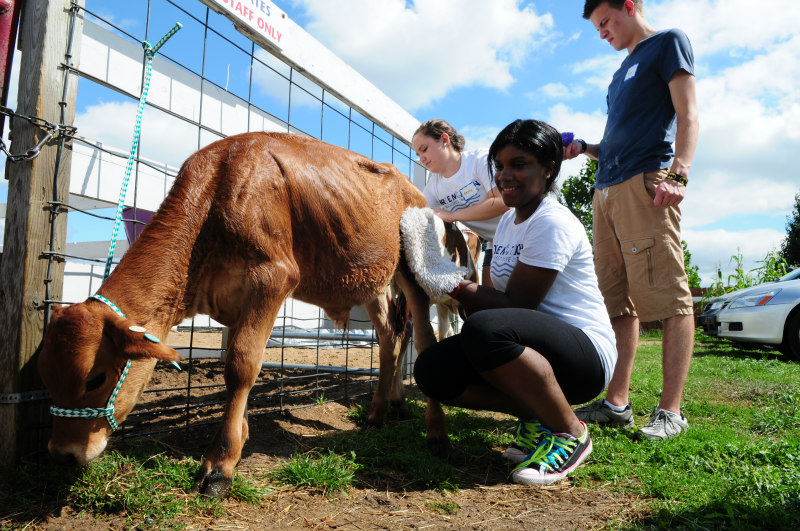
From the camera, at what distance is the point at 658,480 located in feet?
8.01

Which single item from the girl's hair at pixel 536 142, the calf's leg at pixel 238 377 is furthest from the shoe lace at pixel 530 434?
the calf's leg at pixel 238 377

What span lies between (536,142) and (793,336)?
7654 mm

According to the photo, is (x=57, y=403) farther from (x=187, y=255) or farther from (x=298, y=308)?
(x=298, y=308)

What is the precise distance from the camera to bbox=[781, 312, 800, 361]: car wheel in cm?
813

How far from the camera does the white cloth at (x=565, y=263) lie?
2.63m

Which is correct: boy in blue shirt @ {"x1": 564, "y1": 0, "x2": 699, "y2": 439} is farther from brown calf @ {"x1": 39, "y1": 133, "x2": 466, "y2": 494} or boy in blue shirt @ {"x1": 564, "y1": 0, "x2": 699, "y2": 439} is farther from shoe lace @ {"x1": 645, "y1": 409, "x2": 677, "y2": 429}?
brown calf @ {"x1": 39, "y1": 133, "x2": 466, "y2": 494}

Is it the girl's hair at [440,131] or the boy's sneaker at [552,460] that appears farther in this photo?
the girl's hair at [440,131]

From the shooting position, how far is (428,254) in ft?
10.6

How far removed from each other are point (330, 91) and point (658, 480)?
3531 millimetres

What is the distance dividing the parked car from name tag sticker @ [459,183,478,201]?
21.2ft

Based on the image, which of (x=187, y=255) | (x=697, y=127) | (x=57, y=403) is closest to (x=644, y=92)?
(x=697, y=127)

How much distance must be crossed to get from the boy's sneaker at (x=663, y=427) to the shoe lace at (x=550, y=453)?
2.82 feet

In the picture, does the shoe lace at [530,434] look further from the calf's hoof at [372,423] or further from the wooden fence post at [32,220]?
the wooden fence post at [32,220]

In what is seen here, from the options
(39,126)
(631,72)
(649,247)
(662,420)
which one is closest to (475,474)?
(662,420)
